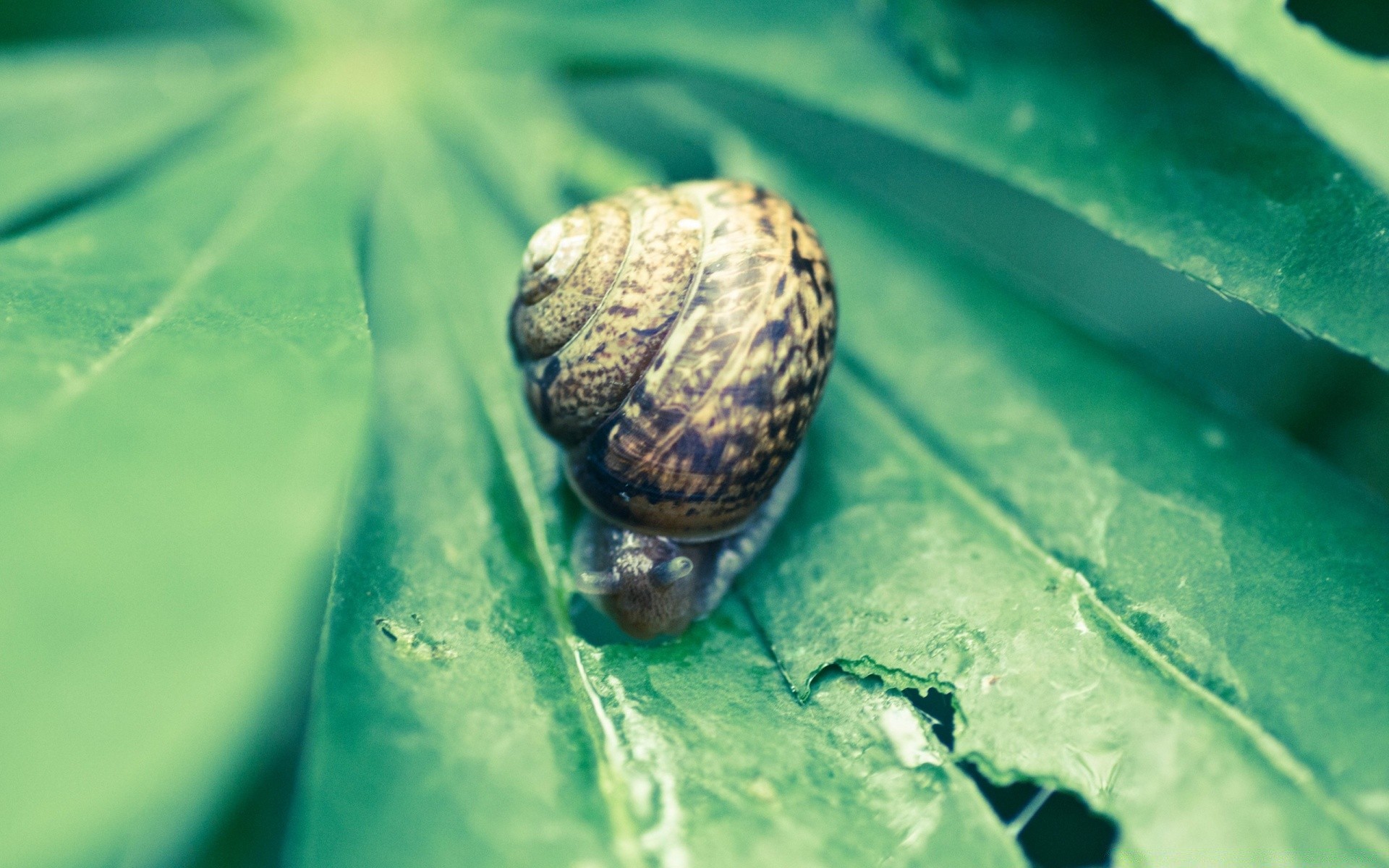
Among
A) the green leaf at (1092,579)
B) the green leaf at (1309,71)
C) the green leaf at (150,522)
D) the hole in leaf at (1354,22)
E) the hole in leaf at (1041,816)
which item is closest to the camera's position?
the green leaf at (150,522)

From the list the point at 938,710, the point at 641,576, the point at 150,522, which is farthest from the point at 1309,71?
the point at 150,522

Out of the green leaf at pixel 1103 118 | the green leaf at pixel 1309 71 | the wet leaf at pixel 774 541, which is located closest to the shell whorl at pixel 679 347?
the wet leaf at pixel 774 541

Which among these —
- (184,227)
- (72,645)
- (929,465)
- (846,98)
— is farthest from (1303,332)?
(184,227)

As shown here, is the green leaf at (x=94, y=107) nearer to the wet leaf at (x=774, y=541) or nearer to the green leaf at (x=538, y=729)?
the wet leaf at (x=774, y=541)

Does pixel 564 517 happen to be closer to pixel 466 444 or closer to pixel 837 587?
pixel 466 444

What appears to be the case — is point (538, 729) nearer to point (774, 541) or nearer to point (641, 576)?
point (641, 576)

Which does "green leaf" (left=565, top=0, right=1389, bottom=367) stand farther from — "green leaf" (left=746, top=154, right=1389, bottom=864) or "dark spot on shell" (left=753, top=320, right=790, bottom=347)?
"dark spot on shell" (left=753, top=320, right=790, bottom=347)
